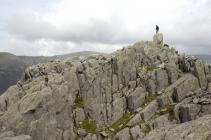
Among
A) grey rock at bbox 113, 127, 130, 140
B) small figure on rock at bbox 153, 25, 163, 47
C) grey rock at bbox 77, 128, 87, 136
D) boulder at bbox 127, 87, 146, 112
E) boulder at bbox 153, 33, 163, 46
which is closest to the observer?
grey rock at bbox 113, 127, 130, 140

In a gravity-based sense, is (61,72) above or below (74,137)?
above

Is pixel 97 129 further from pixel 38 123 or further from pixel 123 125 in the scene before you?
pixel 38 123

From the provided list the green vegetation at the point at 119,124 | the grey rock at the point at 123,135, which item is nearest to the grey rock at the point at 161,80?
the green vegetation at the point at 119,124

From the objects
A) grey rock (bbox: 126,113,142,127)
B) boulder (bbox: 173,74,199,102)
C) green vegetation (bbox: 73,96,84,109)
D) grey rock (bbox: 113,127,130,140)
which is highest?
boulder (bbox: 173,74,199,102)

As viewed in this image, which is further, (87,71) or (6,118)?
(87,71)

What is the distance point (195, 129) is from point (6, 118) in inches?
3692

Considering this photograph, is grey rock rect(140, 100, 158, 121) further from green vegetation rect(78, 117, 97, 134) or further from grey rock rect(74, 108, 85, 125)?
grey rock rect(74, 108, 85, 125)

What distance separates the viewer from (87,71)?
15438 cm

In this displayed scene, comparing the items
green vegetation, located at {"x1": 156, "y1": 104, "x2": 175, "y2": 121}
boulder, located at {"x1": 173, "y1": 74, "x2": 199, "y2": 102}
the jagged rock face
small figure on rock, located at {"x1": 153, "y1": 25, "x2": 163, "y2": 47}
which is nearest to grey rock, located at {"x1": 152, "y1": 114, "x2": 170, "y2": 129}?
the jagged rock face

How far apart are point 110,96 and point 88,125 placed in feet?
51.0

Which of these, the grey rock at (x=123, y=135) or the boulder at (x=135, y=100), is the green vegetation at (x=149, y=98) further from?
the grey rock at (x=123, y=135)

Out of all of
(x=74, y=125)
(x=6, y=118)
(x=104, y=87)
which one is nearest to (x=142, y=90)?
(x=104, y=87)

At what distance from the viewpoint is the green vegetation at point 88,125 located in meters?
144

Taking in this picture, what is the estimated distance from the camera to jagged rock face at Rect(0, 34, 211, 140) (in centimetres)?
13793
